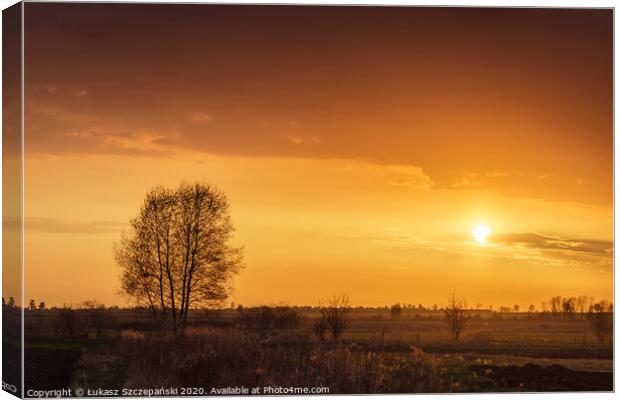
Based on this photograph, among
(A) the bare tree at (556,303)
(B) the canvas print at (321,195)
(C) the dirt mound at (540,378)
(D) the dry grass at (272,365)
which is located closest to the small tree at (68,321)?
(B) the canvas print at (321,195)

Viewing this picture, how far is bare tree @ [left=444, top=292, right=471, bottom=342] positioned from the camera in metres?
20.0

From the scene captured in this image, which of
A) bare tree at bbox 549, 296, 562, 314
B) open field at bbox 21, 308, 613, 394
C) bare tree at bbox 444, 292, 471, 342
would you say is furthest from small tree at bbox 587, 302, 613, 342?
bare tree at bbox 444, 292, 471, 342

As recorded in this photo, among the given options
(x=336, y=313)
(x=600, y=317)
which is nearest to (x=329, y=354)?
(x=336, y=313)

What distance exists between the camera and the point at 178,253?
69.8 feet

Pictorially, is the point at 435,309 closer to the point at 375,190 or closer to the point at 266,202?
the point at 375,190

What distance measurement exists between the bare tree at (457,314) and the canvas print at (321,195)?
4 cm

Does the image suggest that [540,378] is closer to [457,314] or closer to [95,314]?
[457,314]

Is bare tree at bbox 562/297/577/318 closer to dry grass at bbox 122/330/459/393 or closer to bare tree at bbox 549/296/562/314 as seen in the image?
bare tree at bbox 549/296/562/314

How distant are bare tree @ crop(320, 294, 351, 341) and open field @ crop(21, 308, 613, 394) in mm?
146

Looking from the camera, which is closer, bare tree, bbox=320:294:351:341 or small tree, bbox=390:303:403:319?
bare tree, bbox=320:294:351:341

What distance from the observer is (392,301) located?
20.1 meters

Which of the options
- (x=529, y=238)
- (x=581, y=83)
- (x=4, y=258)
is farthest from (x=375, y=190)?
(x=4, y=258)

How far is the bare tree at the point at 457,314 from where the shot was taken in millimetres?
20047

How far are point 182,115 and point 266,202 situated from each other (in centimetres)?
217
